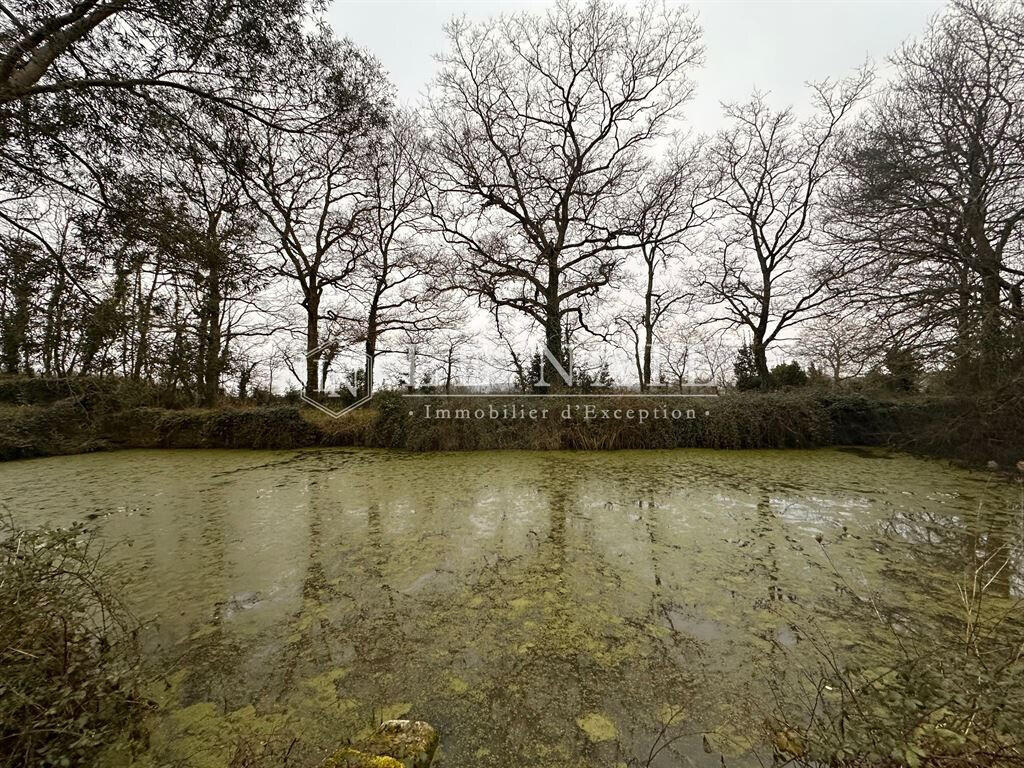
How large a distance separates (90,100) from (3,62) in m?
0.45

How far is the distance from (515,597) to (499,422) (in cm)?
510

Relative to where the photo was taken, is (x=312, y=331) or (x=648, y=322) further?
(x=648, y=322)

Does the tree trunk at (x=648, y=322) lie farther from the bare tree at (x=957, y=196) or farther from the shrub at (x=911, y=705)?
the shrub at (x=911, y=705)

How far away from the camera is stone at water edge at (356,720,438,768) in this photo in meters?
1.14

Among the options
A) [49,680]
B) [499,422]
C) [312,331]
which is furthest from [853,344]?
[312,331]

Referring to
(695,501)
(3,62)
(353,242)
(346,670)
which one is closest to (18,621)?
(346,670)

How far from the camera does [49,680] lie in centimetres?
118

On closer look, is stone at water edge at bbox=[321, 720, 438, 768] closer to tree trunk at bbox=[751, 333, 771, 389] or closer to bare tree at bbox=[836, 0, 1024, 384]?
bare tree at bbox=[836, 0, 1024, 384]

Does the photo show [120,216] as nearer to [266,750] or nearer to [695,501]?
[266,750]

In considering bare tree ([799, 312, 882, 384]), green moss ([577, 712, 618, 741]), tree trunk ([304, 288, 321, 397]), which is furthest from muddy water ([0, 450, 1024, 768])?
tree trunk ([304, 288, 321, 397])

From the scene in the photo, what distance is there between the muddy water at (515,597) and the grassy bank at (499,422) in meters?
2.44

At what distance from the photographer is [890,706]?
1.10 m

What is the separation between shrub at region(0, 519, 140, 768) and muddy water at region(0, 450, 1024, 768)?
0.58 feet

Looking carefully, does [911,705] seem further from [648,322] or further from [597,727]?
[648,322]
